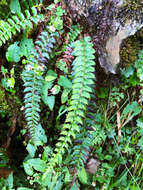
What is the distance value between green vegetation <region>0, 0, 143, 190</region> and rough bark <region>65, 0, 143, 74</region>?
0.09 metres

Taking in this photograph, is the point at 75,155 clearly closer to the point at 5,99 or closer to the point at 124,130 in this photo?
the point at 124,130

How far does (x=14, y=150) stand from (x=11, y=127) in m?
0.32

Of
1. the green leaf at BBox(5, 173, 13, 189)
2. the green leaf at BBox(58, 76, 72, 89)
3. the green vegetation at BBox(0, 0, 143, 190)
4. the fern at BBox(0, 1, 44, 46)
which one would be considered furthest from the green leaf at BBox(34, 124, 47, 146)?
the fern at BBox(0, 1, 44, 46)

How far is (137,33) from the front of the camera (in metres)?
1.58

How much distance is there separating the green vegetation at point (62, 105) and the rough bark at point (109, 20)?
0.09 meters

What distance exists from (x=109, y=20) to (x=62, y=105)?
85cm

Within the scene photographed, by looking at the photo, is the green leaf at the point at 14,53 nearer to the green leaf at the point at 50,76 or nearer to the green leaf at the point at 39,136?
the green leaf at the point at 50,76

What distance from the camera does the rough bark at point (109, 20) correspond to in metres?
1.46

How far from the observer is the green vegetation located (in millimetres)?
1540

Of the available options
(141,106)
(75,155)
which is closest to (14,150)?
(75,155)

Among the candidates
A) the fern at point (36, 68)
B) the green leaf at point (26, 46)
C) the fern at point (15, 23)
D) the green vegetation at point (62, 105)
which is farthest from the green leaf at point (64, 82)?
the fern at point (15, 23)

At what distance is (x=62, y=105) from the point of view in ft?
5.65

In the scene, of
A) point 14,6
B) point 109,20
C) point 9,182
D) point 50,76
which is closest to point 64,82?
point 50,76

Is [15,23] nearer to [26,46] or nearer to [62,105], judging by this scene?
[26,46]
